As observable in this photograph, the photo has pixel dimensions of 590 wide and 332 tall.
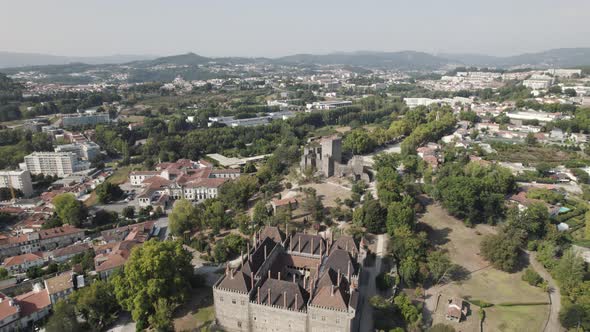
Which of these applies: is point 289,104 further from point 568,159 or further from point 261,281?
point 261,281

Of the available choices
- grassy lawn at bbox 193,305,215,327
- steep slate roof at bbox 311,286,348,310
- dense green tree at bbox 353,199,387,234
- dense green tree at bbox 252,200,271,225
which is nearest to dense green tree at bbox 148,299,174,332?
grassy lawn at bbox 193,305,215,327

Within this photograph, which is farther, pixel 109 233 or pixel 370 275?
pixel 109 233

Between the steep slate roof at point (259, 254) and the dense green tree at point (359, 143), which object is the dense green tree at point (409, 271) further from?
the dense green tree at point (359, 143)

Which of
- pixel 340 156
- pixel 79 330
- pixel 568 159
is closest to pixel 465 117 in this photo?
pixel 568 159

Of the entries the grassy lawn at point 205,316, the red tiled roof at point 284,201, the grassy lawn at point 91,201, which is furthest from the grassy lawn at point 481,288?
the grassy lawn at point 91,201

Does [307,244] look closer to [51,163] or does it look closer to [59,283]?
[59,283]

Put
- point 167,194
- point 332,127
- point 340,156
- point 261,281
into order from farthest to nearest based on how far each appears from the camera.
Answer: point 332,127 → point 340,156 → point 167,194 → point 261,281

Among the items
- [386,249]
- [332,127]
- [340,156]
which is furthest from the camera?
[332,127]
